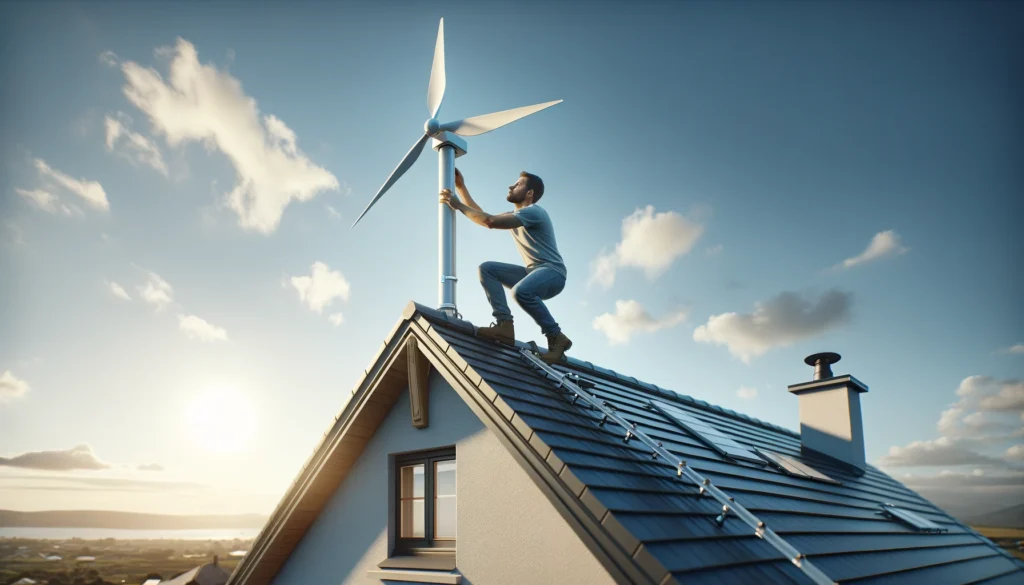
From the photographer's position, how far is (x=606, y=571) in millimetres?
5355

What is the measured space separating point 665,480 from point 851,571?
2327 mm

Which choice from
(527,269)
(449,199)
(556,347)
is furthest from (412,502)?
(449,199)

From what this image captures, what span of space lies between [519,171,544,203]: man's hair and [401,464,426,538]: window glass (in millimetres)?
3836

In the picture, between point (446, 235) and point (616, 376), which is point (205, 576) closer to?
point (616, 376)

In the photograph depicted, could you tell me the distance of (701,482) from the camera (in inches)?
252

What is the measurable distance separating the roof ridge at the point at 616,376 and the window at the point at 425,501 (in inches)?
61.6

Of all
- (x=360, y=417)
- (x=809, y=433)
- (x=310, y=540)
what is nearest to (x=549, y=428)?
(x=360, y=417)

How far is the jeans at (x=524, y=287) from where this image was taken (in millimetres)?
8391

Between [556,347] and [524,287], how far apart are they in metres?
0.97

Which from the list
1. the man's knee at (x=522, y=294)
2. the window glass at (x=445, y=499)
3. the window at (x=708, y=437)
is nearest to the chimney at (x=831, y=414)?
the window at (x=708, y=437)

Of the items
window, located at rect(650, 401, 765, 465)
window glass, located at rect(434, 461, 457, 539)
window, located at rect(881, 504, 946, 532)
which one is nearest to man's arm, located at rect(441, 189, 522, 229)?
window glass, located at rect(434, 461, 457, 539)

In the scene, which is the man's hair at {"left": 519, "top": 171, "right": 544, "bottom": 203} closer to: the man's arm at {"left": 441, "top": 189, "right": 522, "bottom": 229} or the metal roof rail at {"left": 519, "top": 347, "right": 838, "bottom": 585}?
the man's arm at {"left": 441, "top": 189, "right": 522, "bottom": 229}

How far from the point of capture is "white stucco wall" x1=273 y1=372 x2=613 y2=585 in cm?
590

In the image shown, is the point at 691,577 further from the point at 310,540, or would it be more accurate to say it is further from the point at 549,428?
the point at 310,540
